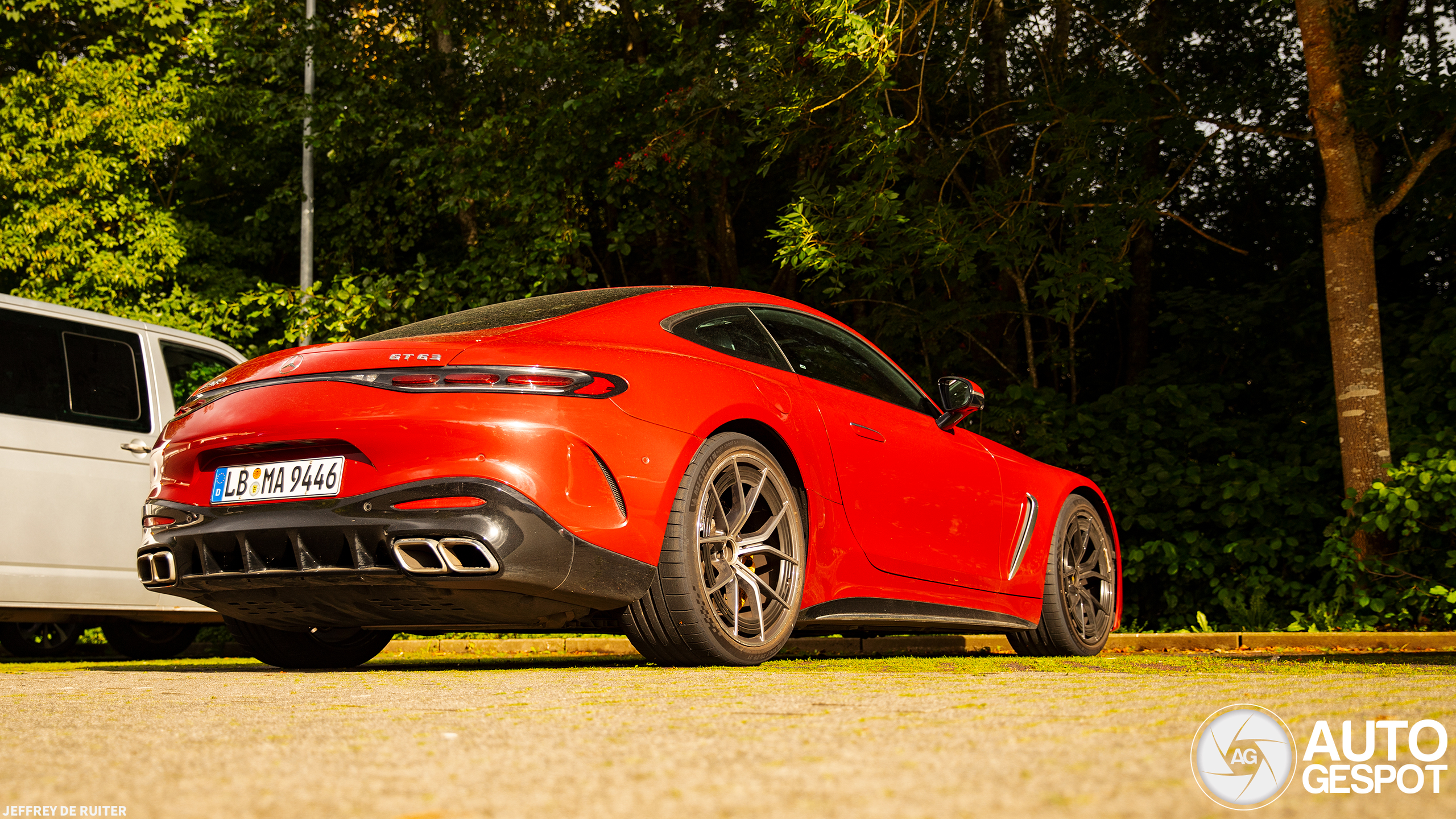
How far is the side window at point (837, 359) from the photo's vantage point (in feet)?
17.1

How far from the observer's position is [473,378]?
159 inches

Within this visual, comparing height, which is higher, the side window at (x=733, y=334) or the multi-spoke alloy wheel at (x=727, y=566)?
the side window at (x=733, y=334)

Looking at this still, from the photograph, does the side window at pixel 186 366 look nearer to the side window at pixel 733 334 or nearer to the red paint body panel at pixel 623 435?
the red paint body panel at pixel 623 435

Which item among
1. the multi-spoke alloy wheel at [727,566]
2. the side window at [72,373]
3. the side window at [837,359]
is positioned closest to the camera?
the multi-spoke alloy wheel at [727,566]

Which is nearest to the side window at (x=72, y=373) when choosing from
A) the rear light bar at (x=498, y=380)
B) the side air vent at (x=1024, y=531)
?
the rear light bar at (x=498, y=380)

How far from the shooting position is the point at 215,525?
4227 mm

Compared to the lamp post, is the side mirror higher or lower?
lower

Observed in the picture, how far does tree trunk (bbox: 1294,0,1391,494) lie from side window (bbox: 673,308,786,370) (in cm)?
560

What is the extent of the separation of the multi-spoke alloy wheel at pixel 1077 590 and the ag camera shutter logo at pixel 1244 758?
3550 millimetres

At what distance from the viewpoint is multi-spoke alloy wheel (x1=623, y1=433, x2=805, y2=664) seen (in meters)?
4.21

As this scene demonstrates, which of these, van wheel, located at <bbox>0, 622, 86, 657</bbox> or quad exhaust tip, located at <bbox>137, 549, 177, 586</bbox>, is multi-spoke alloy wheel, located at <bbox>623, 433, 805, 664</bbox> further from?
van wheel, located at <bbox>0, 622, 86, 657</bbox>

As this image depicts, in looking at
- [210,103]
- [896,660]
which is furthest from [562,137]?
[896,660]

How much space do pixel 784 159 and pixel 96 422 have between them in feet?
28.4

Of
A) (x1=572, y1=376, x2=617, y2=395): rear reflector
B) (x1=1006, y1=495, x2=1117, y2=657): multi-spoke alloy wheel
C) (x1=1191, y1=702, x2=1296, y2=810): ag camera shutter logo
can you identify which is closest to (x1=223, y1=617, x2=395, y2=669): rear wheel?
(x1=572, y1=376, x2=617, y2=395): rear reflector
